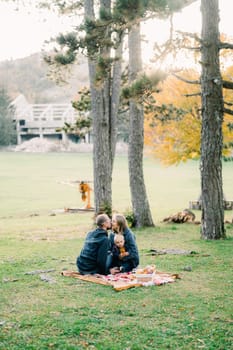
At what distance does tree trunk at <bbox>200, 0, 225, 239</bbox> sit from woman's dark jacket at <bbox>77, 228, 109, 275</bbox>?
5580 mm

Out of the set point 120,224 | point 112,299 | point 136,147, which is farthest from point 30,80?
point 112,299

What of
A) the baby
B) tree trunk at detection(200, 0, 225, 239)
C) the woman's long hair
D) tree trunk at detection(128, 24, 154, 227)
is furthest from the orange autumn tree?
the baby

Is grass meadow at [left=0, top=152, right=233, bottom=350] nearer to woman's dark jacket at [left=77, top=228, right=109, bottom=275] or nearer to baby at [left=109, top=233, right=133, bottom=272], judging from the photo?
woman's dark jacket at [left=77, top=228, right=109, bottom=275]

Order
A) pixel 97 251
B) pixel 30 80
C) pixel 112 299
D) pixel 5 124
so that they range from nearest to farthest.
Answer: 1. pixel 112 299
2. pixel 97 251
3. pixel 5 124
4. pixel 30 80

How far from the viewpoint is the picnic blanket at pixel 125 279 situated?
8516 millimetres

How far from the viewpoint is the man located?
923 cm

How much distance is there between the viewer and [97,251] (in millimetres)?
9273

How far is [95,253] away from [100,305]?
1.93m

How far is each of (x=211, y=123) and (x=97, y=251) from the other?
5878 mm

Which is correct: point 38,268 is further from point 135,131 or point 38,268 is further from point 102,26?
point 135,131

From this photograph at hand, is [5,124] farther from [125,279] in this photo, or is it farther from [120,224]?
[125,279]

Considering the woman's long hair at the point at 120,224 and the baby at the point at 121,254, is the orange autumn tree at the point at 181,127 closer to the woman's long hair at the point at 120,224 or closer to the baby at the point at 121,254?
the woman's long hair at the point at 120,224

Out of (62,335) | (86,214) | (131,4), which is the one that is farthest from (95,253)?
(86,214)

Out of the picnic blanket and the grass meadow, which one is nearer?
the grass meadow
